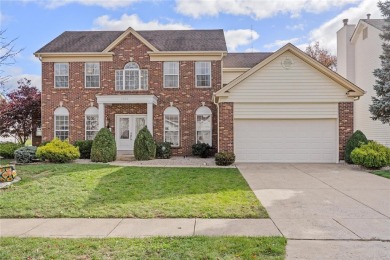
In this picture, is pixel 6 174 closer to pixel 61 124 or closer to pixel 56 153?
pixel 56 153

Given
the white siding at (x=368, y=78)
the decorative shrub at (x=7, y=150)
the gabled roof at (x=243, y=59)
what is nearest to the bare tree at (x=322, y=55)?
the white siding at (x=368, y=78)

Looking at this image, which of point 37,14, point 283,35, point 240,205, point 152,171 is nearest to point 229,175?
point 152,171

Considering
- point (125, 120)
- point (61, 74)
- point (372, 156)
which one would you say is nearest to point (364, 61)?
point (372, 156)

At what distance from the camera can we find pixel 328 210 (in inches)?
259

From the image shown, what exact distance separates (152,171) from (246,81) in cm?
627

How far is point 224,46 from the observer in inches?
745

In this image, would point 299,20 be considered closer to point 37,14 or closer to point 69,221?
point 37,14

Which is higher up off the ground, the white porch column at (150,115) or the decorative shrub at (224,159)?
the white porch column at (150,115)

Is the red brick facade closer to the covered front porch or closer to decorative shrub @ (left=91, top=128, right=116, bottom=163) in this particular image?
the covered front porch

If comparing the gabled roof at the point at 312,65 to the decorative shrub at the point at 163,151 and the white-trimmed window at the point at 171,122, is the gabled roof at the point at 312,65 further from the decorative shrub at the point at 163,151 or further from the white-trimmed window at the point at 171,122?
the white-trimmed window at the point at 171,122

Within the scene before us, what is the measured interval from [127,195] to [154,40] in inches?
569

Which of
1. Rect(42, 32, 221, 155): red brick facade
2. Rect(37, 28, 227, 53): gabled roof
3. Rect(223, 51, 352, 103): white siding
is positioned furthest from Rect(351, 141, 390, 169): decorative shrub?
Rect(37, 28, 227, 53): gabled roof

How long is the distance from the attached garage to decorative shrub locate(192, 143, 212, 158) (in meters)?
3.43

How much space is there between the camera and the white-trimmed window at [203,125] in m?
18.6
